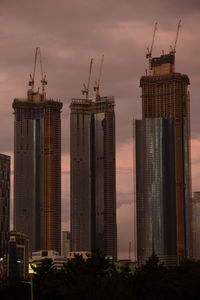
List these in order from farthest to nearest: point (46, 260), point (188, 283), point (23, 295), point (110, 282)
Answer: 1. point (46, 260)
2. point (23, 295)
3. point (188, 283)
4. point (110, 282)

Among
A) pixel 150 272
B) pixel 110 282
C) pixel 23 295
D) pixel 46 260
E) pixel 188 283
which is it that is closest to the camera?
pixel 110 282

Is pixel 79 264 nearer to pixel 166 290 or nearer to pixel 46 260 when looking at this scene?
pixel 46 260

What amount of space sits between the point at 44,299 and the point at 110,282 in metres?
30.1

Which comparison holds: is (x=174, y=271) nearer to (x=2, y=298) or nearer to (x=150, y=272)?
(x=150, y=272)

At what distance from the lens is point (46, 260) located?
174625mm

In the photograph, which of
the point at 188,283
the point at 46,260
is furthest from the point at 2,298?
the point at 188,283

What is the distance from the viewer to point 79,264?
16425 centimetres

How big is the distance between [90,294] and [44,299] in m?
33.6

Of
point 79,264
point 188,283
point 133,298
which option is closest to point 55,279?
point 79,264

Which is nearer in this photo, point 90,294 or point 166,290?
point 90,294

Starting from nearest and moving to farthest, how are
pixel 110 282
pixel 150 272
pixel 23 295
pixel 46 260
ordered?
pixel 110 282 → pixel 150 272 → pixel 23 295 → pixel 46 260

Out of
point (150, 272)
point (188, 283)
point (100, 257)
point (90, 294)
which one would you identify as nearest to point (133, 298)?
point (90, 294)

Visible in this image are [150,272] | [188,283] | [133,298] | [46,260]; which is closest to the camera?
[133,298]

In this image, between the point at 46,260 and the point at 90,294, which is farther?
the point at 46,260
